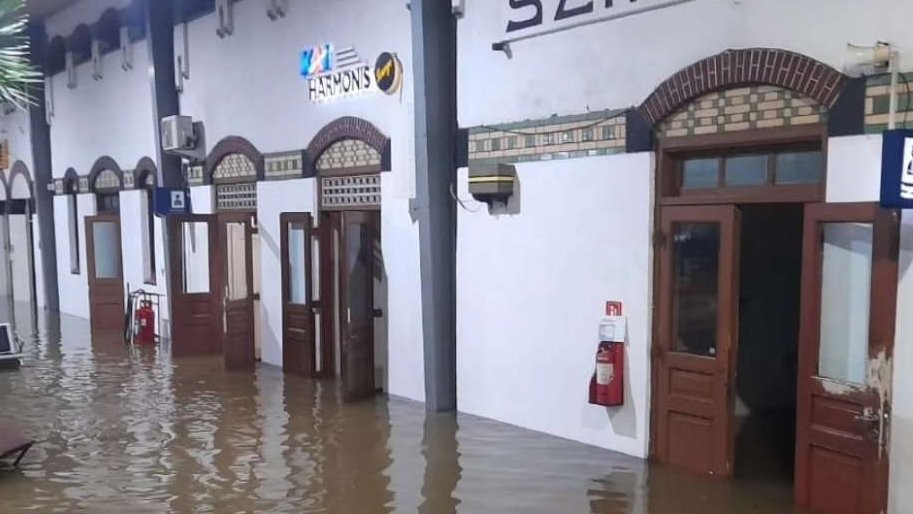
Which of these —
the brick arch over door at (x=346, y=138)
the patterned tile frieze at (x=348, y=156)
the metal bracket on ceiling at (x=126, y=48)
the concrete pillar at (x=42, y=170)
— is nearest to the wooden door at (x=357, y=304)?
the patterned tile frieze at (x=348, y=156)

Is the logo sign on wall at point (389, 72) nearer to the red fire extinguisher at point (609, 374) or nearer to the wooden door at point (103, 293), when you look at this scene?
the red fire extinguisher at point (609, 374)

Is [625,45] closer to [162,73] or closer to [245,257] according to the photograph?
[245,257]

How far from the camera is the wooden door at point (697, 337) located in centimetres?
539

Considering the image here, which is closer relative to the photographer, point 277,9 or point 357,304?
point 357,304

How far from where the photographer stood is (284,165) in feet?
30.9

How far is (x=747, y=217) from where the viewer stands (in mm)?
7250

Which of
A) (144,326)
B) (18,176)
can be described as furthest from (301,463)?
(18,176)

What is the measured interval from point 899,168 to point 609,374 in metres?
2.47

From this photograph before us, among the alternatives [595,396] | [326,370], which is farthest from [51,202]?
[595,396]

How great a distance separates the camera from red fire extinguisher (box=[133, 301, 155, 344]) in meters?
11.7

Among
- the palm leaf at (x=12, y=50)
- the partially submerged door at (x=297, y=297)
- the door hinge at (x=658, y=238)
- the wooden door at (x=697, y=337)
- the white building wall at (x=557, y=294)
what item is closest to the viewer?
the palm leaf at (x=12, y=50)

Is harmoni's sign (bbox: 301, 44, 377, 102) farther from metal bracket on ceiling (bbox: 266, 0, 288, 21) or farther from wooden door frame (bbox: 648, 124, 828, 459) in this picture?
wooden door frame (bbox: 648, 124, 828, 459)

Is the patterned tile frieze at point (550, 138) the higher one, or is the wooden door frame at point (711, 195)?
the patterned tile frieze at point (550, 138)

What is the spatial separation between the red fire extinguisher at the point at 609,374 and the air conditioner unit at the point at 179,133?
23.1ft
